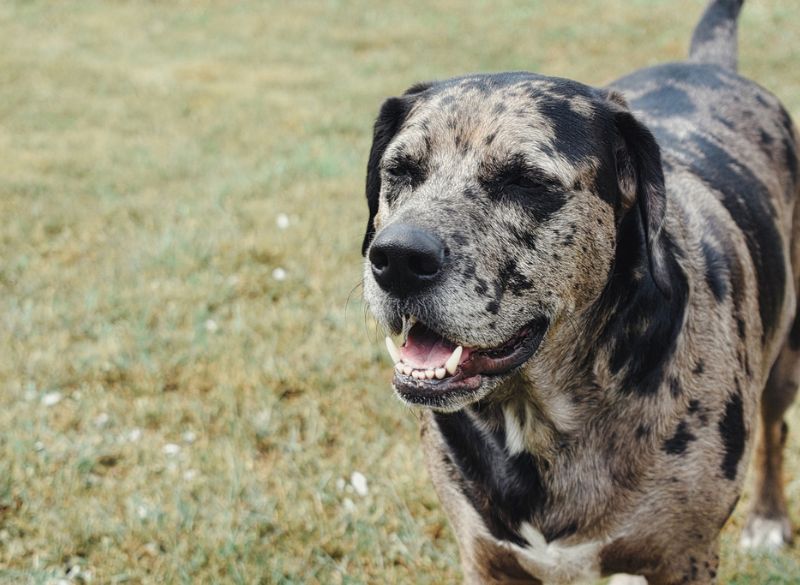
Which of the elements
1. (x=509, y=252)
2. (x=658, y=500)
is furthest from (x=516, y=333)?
(x=658, y=500)

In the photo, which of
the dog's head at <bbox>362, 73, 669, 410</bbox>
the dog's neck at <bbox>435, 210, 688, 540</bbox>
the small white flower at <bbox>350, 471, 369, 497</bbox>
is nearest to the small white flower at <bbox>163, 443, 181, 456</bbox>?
the small white flower at <bbox>350, 471, 369, 497</bbox>

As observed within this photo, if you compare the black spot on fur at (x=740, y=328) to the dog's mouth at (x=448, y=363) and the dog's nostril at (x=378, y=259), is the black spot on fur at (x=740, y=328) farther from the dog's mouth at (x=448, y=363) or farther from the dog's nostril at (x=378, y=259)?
the dog's nostril at (x=378, y=259)

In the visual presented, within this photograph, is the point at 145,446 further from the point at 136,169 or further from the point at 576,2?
the point at 576,2

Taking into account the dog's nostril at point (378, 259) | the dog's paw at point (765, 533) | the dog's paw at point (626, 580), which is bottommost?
the dog's paw at point (765, 533)

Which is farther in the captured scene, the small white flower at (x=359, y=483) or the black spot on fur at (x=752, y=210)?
the small white flower at (x=359, y=483)

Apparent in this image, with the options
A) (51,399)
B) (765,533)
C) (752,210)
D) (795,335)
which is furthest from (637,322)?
(51,399)

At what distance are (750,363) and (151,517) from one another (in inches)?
95.2

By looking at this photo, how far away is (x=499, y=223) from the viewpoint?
7.72ft

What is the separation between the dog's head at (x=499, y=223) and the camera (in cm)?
225

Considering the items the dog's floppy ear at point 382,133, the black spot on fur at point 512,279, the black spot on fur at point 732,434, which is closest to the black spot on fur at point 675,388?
the black spot on fur at point 732,434

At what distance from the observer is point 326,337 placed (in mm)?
5070

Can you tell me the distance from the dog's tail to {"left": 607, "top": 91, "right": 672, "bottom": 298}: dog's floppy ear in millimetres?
1999

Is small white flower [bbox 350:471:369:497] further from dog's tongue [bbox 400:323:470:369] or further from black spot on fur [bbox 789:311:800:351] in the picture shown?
black spot on fur [bbox 789:311:800:351]

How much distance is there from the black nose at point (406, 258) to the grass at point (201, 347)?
1.66 metres
